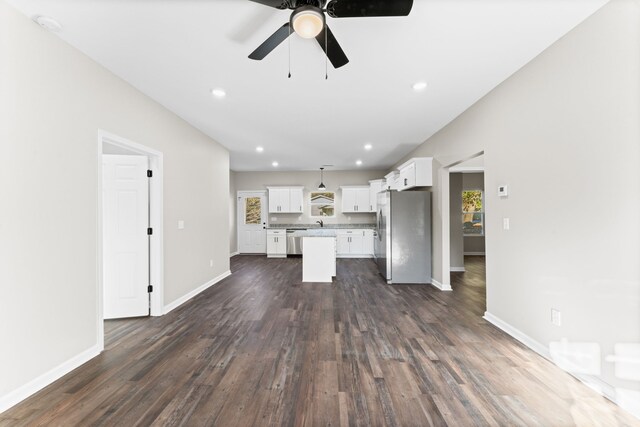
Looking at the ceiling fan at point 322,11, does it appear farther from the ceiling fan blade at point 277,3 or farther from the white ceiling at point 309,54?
the white ceiling at point 309,54

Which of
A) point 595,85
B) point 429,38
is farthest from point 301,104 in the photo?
point 595,85

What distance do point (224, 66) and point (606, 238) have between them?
3407mm

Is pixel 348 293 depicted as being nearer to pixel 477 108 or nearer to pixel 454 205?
pixel 477 108

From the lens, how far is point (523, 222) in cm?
261

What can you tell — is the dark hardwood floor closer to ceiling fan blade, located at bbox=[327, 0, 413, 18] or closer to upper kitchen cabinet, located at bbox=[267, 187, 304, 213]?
ceiling fan blade, located at bbox=[327, 0, 413, 18]

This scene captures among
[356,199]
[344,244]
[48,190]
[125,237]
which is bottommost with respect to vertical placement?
[344,244]

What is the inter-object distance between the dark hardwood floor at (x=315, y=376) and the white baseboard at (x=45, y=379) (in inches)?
2.1

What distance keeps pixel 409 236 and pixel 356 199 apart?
3368 millimetres

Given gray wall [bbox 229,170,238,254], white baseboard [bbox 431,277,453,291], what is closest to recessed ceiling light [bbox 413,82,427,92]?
white baseboard [bbox 431,277,453,291]

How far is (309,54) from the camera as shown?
2.35m

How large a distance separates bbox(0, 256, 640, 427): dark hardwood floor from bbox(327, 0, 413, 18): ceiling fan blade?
2.45 metres

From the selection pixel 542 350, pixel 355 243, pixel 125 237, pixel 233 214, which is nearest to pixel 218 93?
pixel 125 237

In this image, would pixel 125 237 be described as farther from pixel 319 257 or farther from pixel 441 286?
pixel 441 286

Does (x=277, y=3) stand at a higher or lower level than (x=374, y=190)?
higher
